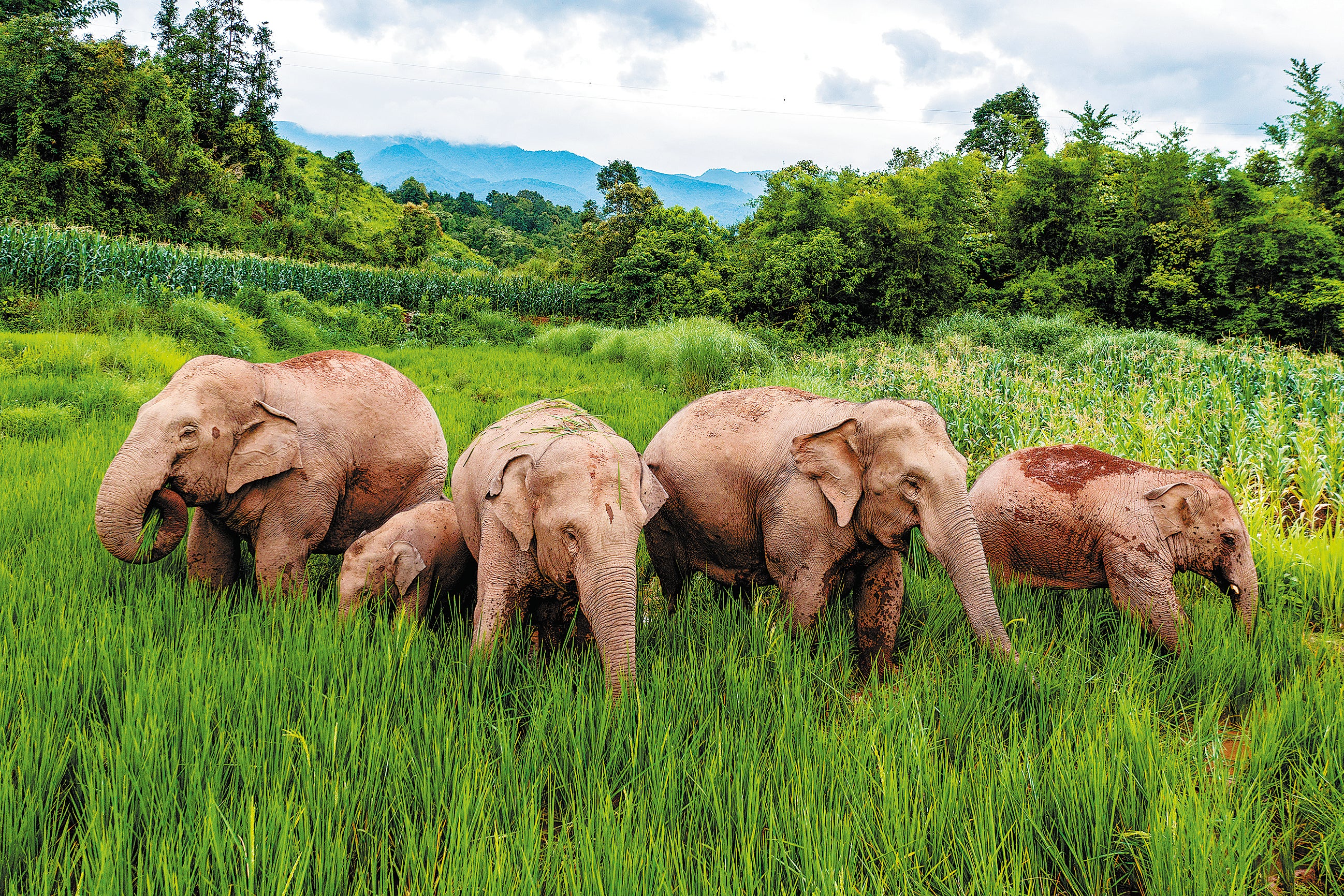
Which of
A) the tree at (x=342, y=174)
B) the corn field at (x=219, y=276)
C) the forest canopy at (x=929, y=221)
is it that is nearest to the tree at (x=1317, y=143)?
the forest canopy at (x=929, y=221)

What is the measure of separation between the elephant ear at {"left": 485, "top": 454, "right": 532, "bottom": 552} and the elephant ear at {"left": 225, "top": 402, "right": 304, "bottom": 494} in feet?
5.07

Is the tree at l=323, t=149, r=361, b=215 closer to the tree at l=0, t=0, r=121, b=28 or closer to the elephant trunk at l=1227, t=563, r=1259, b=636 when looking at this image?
the tree at l=0, t=0, r=121, b=28

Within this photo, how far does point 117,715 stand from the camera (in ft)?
7.89

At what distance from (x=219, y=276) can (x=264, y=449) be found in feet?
75.8

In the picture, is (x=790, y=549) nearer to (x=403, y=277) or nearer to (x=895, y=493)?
(x=895, y=493)

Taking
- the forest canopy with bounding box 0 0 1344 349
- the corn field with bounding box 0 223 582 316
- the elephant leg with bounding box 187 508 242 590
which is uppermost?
the forest canopy with bounding box 0 0 1344 349

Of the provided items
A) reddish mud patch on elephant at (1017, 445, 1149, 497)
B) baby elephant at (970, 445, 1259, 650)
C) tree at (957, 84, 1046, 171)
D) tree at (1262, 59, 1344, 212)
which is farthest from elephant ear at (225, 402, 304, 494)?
tree at (957, 84, 1046, 171)

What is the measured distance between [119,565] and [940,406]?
27.5ft

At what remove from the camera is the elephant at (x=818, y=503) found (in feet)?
10.0

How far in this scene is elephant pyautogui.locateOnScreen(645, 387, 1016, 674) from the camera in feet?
10.0

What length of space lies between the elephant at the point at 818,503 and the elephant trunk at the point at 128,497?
258 centimetres

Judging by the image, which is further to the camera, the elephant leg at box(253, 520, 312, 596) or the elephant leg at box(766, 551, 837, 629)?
the elephant leg at box(253, 520, 312, 596)

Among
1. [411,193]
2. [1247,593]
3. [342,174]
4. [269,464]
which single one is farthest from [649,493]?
[411,193]

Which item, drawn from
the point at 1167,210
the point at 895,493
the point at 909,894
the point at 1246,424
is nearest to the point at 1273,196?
the point at 1167,210
